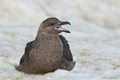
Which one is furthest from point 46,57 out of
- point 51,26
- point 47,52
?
point 51,26

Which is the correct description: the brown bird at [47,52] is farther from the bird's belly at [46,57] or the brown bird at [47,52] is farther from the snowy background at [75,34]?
the snowy background at [75,34]

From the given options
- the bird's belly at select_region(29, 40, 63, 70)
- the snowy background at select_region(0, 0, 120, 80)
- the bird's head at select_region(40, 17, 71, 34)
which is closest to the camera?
the bird's belly at select_region(29, 40, 63, 70)

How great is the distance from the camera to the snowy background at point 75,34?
770 centimetres

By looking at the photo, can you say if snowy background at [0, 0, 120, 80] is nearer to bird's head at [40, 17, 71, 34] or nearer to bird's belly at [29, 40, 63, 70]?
bird's belly at [29, 40, 63, 70]

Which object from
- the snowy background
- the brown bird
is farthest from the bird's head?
the snowy background

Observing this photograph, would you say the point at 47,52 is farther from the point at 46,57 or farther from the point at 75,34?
the point at 75,34

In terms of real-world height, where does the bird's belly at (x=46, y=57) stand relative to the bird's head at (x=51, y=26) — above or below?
below

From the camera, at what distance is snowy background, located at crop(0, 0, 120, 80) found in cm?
770

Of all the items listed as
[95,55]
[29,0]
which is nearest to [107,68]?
[95,55]

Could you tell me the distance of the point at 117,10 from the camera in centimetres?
1731

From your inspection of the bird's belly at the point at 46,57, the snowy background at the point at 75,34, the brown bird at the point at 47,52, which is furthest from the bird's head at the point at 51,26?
the snowy background at the point at 75,34

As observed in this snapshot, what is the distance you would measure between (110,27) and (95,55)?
Answer: 23.7 ft

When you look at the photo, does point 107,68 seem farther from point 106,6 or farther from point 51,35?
point 106,6

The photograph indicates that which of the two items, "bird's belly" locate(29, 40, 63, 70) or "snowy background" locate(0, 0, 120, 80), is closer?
"bird's belly" locate(29, 40, 63, 70)
